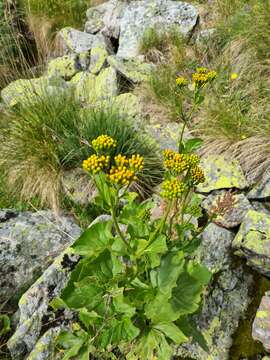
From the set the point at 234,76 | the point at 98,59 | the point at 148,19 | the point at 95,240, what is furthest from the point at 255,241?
the point at 148,19

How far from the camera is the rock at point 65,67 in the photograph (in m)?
5.38

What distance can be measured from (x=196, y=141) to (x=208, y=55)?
3455 millimetres

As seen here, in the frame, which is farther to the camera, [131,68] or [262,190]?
[131,68]

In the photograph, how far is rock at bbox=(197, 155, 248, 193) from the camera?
3264 mm

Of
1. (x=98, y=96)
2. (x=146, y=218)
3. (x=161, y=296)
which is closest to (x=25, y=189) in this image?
(x=98, y=96)

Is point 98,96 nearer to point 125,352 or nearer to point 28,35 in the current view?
point 125,352

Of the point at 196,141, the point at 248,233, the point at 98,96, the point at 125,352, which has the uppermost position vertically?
the point at 196,141

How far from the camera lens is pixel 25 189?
3.68m

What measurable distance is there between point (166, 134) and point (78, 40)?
312 cm

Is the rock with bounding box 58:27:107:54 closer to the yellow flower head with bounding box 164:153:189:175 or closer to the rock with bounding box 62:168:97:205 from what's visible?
the rock with bounding box 62:168:97:205

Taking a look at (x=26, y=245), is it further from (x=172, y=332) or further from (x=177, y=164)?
(x=177, y=164)

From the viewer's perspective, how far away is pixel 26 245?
113 inches

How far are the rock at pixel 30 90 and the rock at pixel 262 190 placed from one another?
2.43m

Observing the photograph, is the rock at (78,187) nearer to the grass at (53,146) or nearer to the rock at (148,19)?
the grass at (53,146)
